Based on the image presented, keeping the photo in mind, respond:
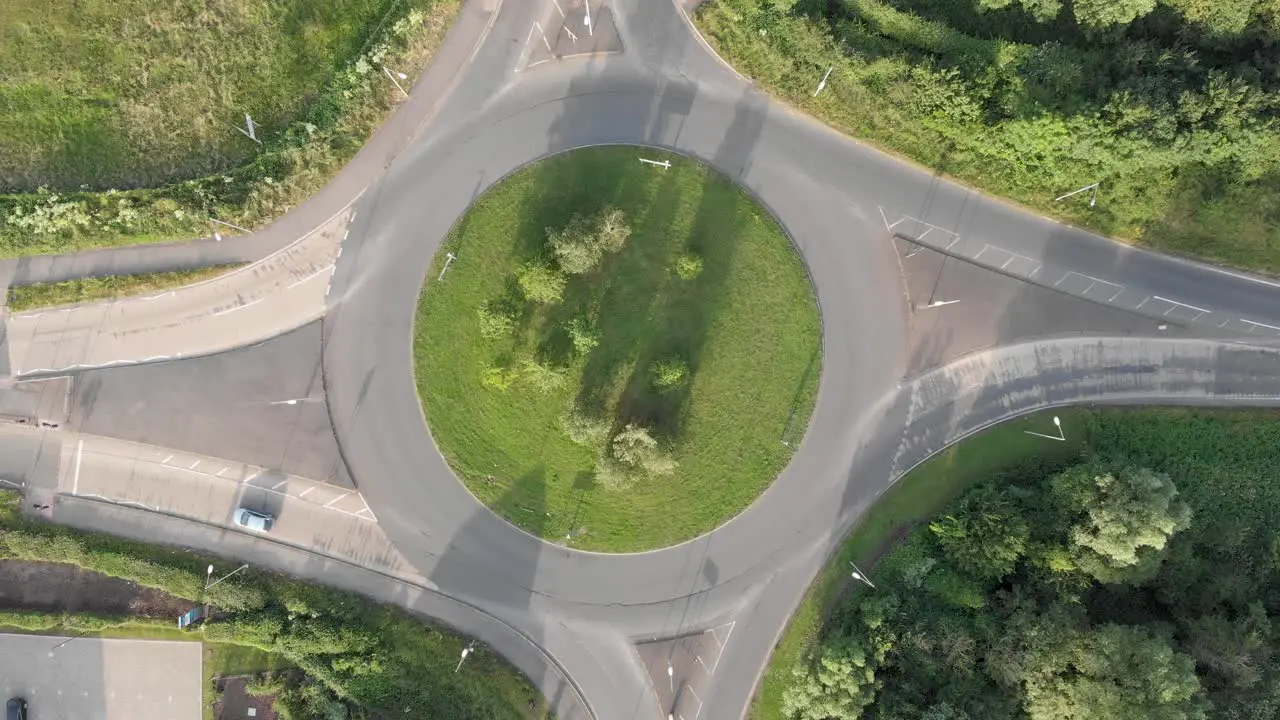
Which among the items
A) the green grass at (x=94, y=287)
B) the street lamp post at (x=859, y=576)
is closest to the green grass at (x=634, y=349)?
the street lamp post at (x=859, y=576)

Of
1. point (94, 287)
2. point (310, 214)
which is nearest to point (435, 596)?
point (310, 214)

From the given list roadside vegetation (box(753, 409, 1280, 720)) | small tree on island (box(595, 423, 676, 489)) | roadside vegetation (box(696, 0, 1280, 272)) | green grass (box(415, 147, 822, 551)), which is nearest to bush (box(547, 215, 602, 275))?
green grass (box(415, 147, 822, 551))

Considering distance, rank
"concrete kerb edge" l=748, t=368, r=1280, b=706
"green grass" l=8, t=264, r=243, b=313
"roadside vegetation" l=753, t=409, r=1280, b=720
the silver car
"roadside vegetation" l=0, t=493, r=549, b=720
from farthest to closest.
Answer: "concrete kerb edge" l=748, t=368, r=1280, b=706, "green grass" l=8, t=264, r=243, b=313, the silver car, "roadside vegetation" l=0, t=493, r=549, b=720, "roadside vegetation" l=753, t=409, r=1280, b=720

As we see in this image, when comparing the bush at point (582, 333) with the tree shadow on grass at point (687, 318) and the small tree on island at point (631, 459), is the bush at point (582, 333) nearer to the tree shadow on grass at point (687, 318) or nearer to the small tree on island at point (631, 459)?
the tree shadow on grass at point (687, 318)

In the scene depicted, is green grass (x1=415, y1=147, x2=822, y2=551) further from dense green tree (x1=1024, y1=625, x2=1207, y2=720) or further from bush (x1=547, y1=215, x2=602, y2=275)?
dense green tree (x1=1024, y1=625, x2=1207, y2=720)

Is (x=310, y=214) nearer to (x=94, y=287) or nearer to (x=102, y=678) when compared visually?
(x=94, y=287)

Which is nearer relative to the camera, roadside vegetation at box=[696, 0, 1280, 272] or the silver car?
roadside vegetation at box=[696, 0, 1280, 272]
